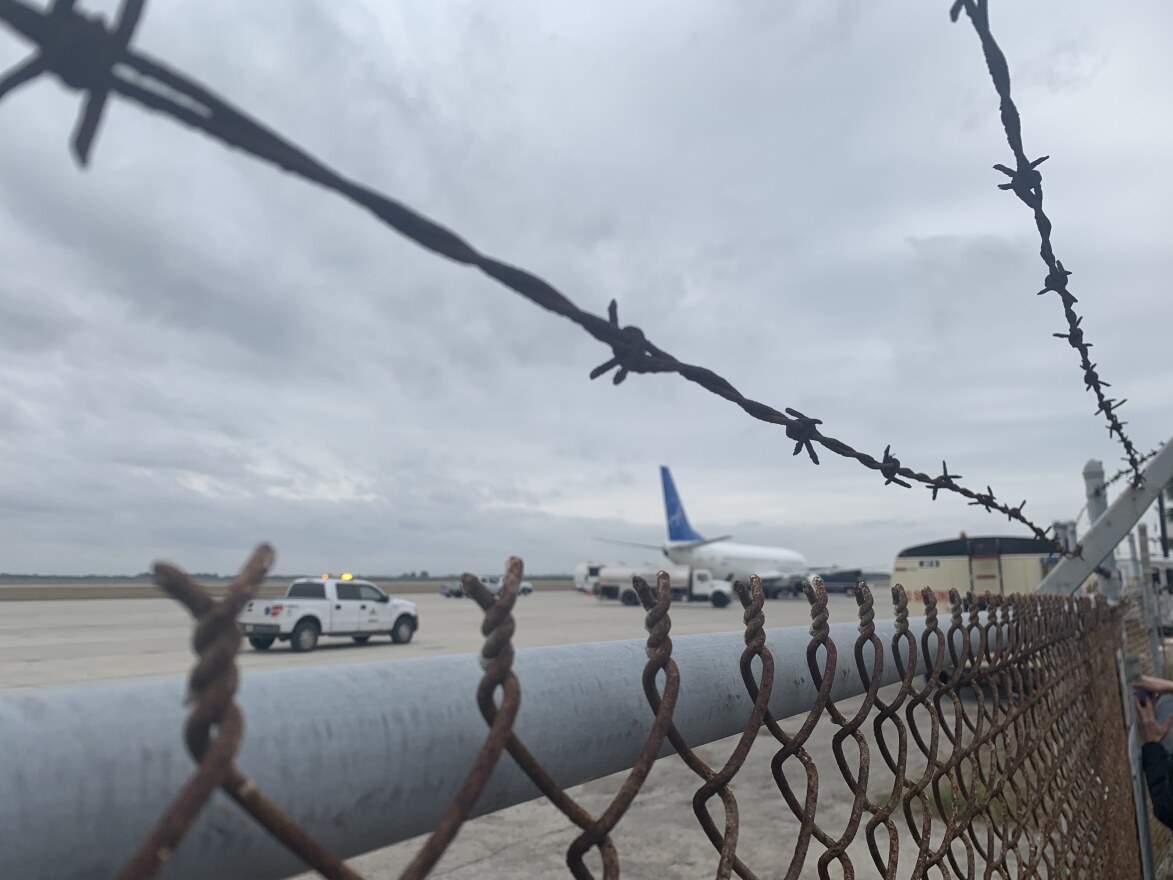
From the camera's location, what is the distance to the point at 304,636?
17891 mm

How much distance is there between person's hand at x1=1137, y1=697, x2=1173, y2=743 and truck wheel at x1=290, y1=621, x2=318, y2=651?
1657 centimetres

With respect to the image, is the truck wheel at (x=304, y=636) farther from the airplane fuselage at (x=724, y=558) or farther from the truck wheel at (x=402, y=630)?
the airplane fuselage at (x=724, y=558)

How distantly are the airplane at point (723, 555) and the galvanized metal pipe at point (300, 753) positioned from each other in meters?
46.0

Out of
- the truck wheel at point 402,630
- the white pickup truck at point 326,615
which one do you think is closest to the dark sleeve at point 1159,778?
the white pickup truck at point 326,615

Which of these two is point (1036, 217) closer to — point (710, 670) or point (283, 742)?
point (710, 670)

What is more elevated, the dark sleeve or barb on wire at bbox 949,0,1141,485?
barb on wire at bbox 949,0,1141,485

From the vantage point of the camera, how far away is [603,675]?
92 centimetres

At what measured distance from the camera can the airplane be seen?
48.1 meters

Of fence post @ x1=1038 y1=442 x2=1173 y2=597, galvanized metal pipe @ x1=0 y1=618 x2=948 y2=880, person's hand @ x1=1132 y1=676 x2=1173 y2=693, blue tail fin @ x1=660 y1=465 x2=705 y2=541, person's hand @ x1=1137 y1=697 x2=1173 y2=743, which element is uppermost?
blue tail fin @ x1=660 y1=465 x2=705 y2=541

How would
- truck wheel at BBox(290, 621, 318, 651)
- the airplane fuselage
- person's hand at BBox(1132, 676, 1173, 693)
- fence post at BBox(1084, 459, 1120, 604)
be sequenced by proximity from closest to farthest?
person's hand at BBox(1132, 676, 1173, 693)
fence post at BBox(1084, 459, 1120, 604)
truck wheel at BBox(290, 621, 318, 651)
the airplane fuselage

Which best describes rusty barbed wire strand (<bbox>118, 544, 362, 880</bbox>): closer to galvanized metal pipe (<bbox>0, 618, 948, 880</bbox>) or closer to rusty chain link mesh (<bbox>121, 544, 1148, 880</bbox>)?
rusty chain link mesh (<bbox>121, 544, 1148, 880</bbox>)

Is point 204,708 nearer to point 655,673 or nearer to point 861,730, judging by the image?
point 655,673

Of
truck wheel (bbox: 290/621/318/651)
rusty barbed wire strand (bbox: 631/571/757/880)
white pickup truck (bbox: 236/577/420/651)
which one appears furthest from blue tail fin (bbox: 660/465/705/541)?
rusty barbed wire strand (bbox: 631/571/757/880)

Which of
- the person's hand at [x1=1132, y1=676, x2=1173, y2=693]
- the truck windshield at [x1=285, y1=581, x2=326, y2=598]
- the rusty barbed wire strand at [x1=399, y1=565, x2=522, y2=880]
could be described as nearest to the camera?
the rusty barbed wire strand at [x1=399, y1=565, x2=522, y2=880]
